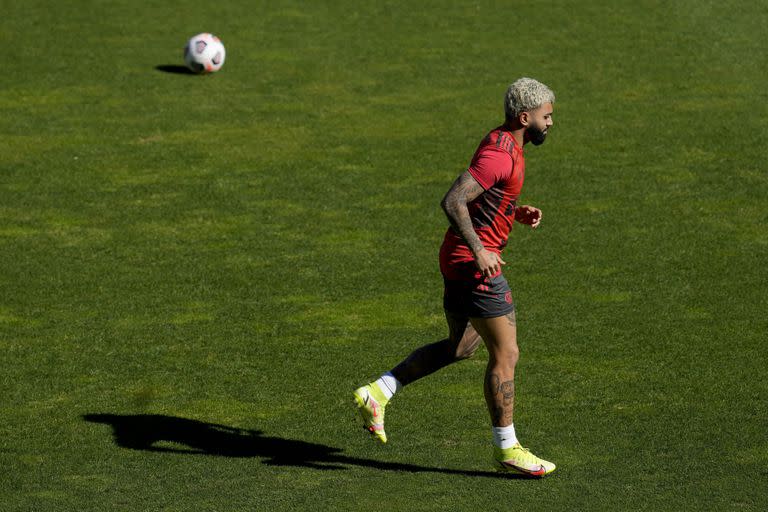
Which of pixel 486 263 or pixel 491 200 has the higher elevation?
pixel 491 200

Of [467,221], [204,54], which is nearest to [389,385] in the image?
[467,221]

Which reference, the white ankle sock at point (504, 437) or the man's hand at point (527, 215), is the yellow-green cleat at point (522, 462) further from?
the man's hand at point (527, 215)

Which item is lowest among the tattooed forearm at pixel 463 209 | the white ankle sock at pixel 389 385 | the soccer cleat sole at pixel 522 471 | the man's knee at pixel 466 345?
the soccer cleat sole at pixel 522 471

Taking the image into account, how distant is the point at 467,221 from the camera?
25.1 ft

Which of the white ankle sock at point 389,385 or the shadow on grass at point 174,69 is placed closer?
the white ankle sock at point 389,385

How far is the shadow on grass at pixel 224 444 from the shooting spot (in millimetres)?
8336

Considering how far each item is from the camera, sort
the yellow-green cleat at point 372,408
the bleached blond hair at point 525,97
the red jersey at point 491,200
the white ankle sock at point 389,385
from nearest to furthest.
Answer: the red jersey at point 491,200 < the bleached blond hair at point 525,97 < the yellow-green cleat at point 372,408 < the white ankle sock at point 389,385

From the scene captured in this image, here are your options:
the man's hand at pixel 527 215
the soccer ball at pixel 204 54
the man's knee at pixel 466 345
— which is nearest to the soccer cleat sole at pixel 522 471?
the man's knee at pixel 466 345

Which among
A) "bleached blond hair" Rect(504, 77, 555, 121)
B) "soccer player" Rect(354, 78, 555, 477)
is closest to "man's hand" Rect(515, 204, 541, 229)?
"soccer player" Rect(354, 78, 555, 477)

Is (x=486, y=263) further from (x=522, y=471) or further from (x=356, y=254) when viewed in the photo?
(x=356, y=254)

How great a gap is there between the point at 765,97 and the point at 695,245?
5411 mm

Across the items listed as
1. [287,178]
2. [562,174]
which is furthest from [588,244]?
[287,178]

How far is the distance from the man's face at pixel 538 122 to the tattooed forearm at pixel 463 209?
0.58 m

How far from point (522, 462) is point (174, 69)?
1265 centimetres
